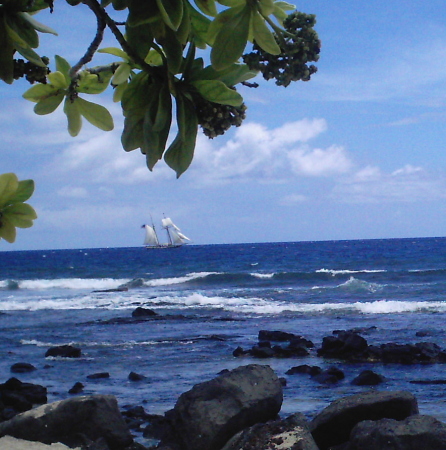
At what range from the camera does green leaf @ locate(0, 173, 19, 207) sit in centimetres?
92

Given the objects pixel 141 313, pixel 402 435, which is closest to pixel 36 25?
pixel 402 435

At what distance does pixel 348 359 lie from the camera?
1149 cm

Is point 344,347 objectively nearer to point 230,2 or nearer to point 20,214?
point 20,214

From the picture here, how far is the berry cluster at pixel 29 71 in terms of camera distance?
35.2 inches

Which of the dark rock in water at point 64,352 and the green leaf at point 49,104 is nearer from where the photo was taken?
the green leaf at point 49,104

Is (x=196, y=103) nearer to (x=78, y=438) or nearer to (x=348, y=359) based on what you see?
(x=78, y=438)

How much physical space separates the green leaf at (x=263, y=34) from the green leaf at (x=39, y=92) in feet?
1.14

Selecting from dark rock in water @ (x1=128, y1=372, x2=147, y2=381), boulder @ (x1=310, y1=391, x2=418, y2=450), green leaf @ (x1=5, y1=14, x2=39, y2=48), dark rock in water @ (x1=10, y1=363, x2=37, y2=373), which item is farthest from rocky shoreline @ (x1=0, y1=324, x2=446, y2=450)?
dark rock in water @ (x1=10, y1=363, x2=37, y2=373)


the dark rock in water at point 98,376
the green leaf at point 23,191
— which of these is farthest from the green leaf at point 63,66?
the dark rock in water at point 98,376

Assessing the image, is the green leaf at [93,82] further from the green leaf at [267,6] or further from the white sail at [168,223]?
the white sail at [168,223]

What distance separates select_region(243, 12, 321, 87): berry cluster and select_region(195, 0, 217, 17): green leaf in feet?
0.24

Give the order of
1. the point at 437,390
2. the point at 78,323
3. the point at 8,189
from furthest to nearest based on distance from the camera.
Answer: the point at 78,323
the point at 437,390
the point at 8,189

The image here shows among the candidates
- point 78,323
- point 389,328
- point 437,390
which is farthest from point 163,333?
point 437,390

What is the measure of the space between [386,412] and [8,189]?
17.8 feet
